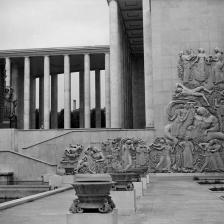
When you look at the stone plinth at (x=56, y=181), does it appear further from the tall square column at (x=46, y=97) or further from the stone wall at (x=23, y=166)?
the tall square column at (x=46, y=97)

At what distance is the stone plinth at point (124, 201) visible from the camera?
9969mm

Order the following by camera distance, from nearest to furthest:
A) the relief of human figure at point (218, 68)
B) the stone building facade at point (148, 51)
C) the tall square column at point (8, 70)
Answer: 1. the relief of human figure at point (218, 68)
2. the stone building facade at point (148, 51)
3. the tall square column at point (8, 70)

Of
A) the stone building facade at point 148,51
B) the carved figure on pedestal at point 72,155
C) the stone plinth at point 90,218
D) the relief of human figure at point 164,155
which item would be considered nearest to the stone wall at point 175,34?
the stone building facade at point 148,51

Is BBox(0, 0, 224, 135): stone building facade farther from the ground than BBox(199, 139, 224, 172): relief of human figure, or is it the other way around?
BBox(0, 0, 224, 135): stone building facade

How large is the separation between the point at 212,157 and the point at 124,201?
59.2 feet

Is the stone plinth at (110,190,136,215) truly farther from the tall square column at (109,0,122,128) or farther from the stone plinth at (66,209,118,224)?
the tall square column at (109,0,122,128)

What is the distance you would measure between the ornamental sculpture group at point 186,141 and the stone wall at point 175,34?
0.82 m

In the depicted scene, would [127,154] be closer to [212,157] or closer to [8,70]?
[212,157]

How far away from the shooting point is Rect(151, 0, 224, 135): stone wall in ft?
93.0

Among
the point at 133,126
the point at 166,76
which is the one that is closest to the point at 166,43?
the point at 166,76

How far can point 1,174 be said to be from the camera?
983 inches

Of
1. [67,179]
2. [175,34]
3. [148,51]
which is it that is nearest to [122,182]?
[67,179]

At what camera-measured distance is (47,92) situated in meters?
40.5

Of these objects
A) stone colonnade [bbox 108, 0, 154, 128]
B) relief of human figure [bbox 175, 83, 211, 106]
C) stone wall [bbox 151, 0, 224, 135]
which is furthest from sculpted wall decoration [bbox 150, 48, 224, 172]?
stone colonnade [bbox 108, 0, 154, 128]
